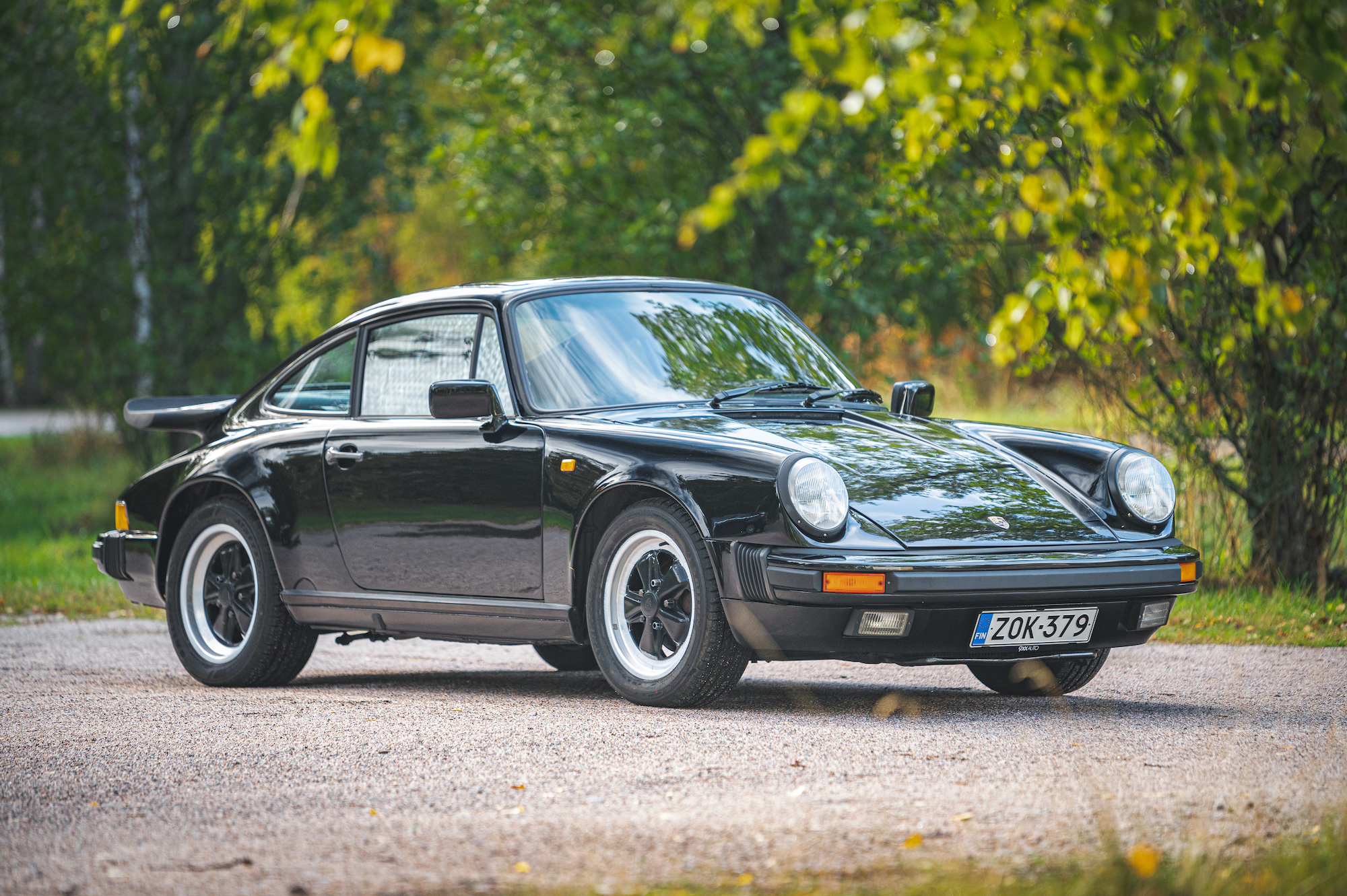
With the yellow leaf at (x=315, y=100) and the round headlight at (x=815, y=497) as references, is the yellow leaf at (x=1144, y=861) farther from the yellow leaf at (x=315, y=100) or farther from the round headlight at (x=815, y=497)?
the yellow leaf at (x=315, y=100)

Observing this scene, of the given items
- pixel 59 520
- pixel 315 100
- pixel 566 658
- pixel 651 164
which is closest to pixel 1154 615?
pixel 566 658

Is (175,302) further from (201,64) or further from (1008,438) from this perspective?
(1008,438)

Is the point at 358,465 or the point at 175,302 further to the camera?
the point at 175,302

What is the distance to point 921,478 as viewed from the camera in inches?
222

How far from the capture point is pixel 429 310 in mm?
6746

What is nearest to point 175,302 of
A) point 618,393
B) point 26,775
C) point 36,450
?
point 36,450

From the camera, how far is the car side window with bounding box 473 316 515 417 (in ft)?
20.7

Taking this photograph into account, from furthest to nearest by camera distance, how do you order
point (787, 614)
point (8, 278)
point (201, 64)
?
point (8, 278), point (201, 64), point (787, 614)

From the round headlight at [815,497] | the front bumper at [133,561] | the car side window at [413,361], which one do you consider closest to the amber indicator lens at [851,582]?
the round headlight at [815,497]

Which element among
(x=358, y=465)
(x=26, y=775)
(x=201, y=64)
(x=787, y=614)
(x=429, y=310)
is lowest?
(x=26, y=775)

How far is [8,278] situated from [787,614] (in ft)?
45.9

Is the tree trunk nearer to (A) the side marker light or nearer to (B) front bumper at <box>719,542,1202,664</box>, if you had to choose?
(B) front bumper at <box>719,542,1202,664</box>

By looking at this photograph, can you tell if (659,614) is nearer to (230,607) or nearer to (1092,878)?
(230,607)

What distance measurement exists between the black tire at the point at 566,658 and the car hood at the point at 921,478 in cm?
181
